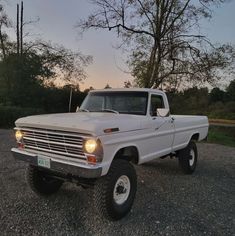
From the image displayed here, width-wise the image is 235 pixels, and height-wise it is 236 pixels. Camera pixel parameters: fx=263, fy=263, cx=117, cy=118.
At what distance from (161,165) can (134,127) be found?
3.38 metres

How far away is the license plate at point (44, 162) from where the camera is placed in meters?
3.69

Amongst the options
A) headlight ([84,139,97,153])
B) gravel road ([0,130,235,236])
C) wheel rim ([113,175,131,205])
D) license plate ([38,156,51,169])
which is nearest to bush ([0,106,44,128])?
gravel road ([0,130,235,236])

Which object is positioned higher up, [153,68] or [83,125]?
[153,68]

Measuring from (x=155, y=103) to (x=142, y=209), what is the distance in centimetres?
201

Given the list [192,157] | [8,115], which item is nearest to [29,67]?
[8,115]

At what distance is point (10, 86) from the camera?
59.2 feet

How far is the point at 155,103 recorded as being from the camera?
511 centimetres

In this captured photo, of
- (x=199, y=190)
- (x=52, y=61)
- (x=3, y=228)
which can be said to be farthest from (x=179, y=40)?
(x=3, y=228)

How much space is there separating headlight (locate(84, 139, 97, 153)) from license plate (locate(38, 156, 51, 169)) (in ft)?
2.22

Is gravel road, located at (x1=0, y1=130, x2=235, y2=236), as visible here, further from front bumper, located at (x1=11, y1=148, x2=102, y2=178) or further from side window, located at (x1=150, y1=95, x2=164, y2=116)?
side window, located at (x1=150, y1=95, x2=164, y2=116)

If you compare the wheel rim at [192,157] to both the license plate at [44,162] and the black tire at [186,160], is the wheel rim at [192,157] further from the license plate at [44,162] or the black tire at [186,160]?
the license plate at [44,162]

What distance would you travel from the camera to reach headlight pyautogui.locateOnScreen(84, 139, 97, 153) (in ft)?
10.9

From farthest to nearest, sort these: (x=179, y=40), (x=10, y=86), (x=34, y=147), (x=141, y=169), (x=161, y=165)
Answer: (x=10, y=86), (x=179, y=40), (x=161, y=165), (x=141, y=169), (x=34, y=147)

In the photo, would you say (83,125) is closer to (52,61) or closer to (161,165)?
(161,165)
